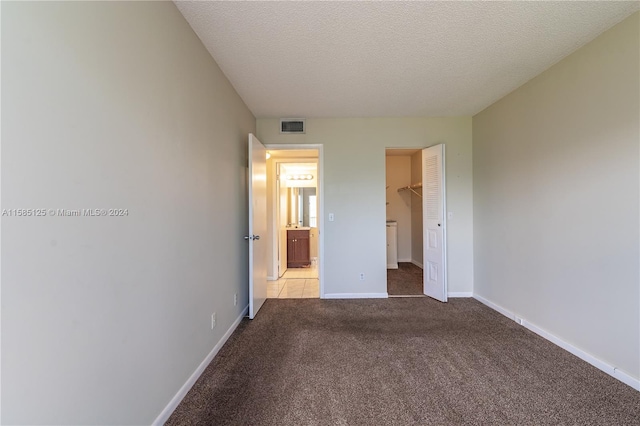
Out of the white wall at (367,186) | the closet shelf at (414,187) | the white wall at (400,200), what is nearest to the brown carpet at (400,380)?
the white wall at (367,186)

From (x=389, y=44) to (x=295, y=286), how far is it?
344 centimetres

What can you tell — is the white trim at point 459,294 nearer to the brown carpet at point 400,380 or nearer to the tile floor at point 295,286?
the brown carpet at point 400,380

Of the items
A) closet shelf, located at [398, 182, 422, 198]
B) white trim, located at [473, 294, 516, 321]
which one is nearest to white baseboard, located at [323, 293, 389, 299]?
white trim, located at [473, 294, 516, 321]

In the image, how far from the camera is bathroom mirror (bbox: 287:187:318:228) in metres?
6.26

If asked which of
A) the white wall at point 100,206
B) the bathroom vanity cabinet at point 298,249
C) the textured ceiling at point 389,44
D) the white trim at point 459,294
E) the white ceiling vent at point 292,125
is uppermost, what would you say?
the textured ceiling at point 389,44

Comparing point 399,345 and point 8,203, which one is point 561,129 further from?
point 8,203

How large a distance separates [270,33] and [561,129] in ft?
8.35

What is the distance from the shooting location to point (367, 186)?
144 inches

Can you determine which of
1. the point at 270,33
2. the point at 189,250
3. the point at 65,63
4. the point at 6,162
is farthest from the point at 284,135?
the point at 6,162

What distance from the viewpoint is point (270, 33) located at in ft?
6.24

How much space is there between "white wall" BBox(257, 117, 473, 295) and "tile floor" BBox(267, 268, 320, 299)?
444 millimetres

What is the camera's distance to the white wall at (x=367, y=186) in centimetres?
363

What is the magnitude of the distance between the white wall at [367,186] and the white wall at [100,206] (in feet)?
6.46

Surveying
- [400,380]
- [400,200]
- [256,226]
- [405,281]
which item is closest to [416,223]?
[400,200]
